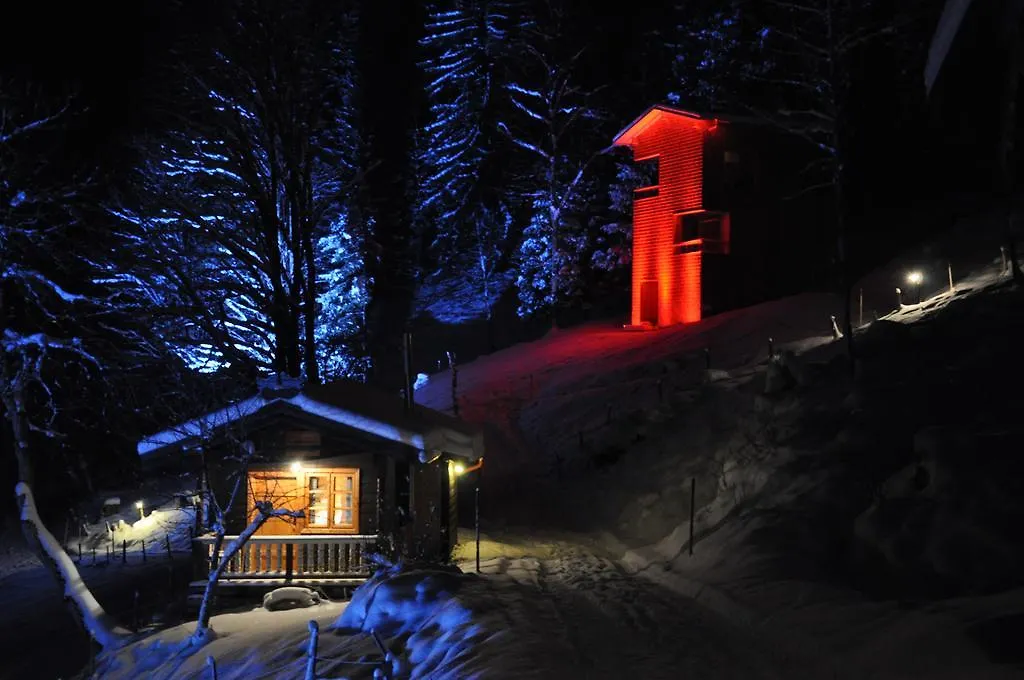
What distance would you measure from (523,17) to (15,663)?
148ft

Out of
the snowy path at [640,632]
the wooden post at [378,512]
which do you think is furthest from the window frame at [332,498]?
the snowy path at [640,632]

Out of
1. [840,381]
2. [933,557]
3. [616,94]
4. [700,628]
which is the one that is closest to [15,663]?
[700,628]

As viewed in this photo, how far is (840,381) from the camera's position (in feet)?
57.6

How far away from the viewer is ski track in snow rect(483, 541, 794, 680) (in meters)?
8.90

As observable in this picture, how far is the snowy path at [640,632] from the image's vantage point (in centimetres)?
887

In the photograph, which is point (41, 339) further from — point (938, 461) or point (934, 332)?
point (934, 332)

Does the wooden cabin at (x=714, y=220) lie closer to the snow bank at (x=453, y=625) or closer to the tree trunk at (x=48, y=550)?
the snow bank at (x=453, y=625)

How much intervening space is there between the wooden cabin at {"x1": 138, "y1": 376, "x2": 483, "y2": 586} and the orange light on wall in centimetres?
2019

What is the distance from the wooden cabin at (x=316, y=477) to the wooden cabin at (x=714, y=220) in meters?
20.5

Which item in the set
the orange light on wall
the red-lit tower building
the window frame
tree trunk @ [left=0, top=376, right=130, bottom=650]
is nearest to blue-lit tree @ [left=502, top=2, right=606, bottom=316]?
the orange light on wall

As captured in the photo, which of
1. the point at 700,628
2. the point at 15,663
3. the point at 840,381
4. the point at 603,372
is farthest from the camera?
the point at 603,372

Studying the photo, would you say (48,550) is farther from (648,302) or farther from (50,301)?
(648,302)

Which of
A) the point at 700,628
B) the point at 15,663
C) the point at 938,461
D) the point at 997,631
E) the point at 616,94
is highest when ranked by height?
the point at 616,94

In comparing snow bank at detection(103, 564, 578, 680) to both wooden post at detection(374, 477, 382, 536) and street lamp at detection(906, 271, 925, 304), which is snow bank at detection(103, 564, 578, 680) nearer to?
wooden post at detection(374, 477, 382, 536)
